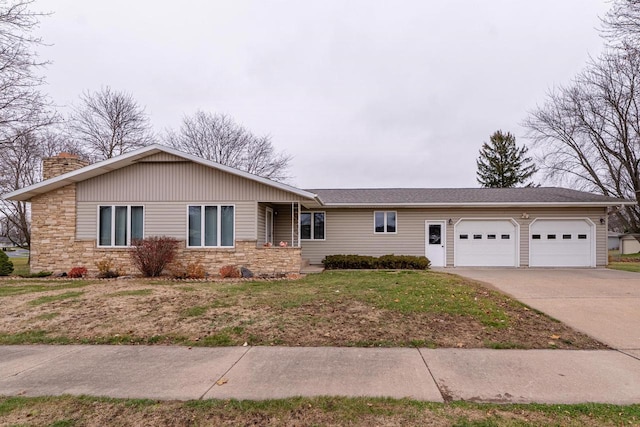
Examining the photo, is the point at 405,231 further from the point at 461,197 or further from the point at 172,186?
the point at 172,186

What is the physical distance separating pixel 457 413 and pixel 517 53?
14912 millimetres

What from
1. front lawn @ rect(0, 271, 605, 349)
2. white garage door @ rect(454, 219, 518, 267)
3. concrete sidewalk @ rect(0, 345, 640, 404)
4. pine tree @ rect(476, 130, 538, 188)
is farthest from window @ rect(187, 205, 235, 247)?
pine tree @ rect(476, 130, 538, 188)

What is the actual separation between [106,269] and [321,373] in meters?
11.0

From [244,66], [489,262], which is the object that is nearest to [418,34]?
[244,66]

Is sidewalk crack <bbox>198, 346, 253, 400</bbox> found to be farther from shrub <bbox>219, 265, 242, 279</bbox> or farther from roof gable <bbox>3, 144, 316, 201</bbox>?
roof gable <bbox>3, 144, 316, 201</bbox>

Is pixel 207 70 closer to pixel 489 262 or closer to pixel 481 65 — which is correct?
pixel 481 65

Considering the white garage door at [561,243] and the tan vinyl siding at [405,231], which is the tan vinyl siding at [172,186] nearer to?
the tan vinyl siding at [405,231]

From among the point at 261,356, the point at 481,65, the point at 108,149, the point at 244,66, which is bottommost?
the point at 261,356

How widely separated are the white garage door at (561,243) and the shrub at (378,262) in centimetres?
513

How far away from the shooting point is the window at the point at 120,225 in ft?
42.7

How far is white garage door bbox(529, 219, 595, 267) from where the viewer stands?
15.5m

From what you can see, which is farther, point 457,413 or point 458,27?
point 458,27

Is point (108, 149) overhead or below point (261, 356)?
overhead

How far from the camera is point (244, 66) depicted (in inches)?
698
